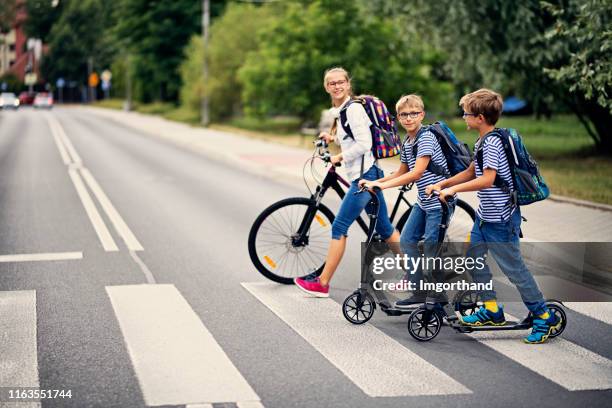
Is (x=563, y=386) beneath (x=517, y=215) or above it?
beneath

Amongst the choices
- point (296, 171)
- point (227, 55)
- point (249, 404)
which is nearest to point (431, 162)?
point (249, 404)

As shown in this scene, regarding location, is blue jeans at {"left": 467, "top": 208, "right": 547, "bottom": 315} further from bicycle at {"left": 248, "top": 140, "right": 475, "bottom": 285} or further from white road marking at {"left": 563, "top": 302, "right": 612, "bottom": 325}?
bicycle at {"left": 248, "top": 140, "right": 475, "bottom": 285}

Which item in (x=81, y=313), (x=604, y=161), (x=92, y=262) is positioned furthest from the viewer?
(x=604, y=161)

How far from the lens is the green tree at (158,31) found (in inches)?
2343

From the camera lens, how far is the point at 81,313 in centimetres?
679

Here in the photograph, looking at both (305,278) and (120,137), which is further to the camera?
(120,137)

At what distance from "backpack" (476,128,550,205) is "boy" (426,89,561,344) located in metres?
0.03

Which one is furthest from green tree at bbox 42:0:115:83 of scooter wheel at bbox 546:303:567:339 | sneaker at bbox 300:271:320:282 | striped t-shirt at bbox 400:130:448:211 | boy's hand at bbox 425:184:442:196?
scooter wheel at bbox 546:303:567:339

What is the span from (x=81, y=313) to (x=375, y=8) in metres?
16.6

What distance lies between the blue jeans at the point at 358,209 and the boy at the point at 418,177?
431 mm

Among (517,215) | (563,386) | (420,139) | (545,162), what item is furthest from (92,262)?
(545,162)

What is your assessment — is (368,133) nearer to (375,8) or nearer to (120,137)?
(375,8)

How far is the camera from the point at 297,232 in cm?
766

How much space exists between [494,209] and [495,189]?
0.43 feet
